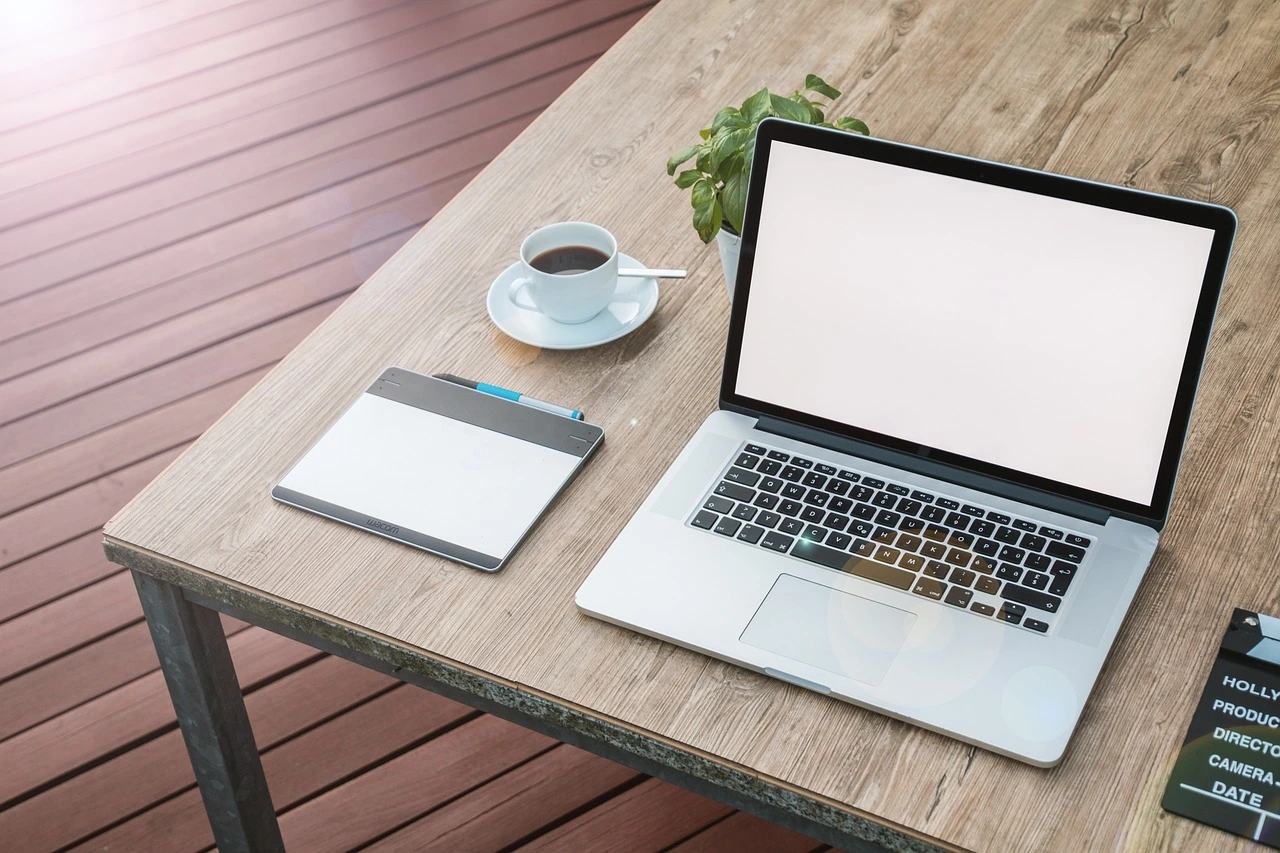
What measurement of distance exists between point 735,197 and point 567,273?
21 centimetres

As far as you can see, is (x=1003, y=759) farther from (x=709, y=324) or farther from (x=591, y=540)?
(x=709, y=324)

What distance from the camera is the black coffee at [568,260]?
1.22m

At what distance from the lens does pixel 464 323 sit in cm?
124

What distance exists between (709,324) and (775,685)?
0.42m

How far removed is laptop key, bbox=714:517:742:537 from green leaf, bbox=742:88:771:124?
333 millimetres

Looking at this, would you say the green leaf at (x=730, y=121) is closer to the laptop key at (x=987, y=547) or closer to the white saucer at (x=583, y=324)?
the white saucer at (x=583, y=324)

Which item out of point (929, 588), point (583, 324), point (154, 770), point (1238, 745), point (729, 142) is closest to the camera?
point (1238, 745)

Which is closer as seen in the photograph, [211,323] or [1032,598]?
[1032,598]

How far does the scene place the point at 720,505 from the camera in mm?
1022

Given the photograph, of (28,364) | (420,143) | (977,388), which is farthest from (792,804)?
(420,143)

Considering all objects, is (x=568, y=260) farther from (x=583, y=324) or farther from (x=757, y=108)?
(x=757, y=108)

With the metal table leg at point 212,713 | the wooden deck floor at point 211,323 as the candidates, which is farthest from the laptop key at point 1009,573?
the wooden deck floor at point 211,323

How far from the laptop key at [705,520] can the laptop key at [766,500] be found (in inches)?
1.4

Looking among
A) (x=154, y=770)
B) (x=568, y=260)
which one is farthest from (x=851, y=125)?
→ (x=154, y=770)
